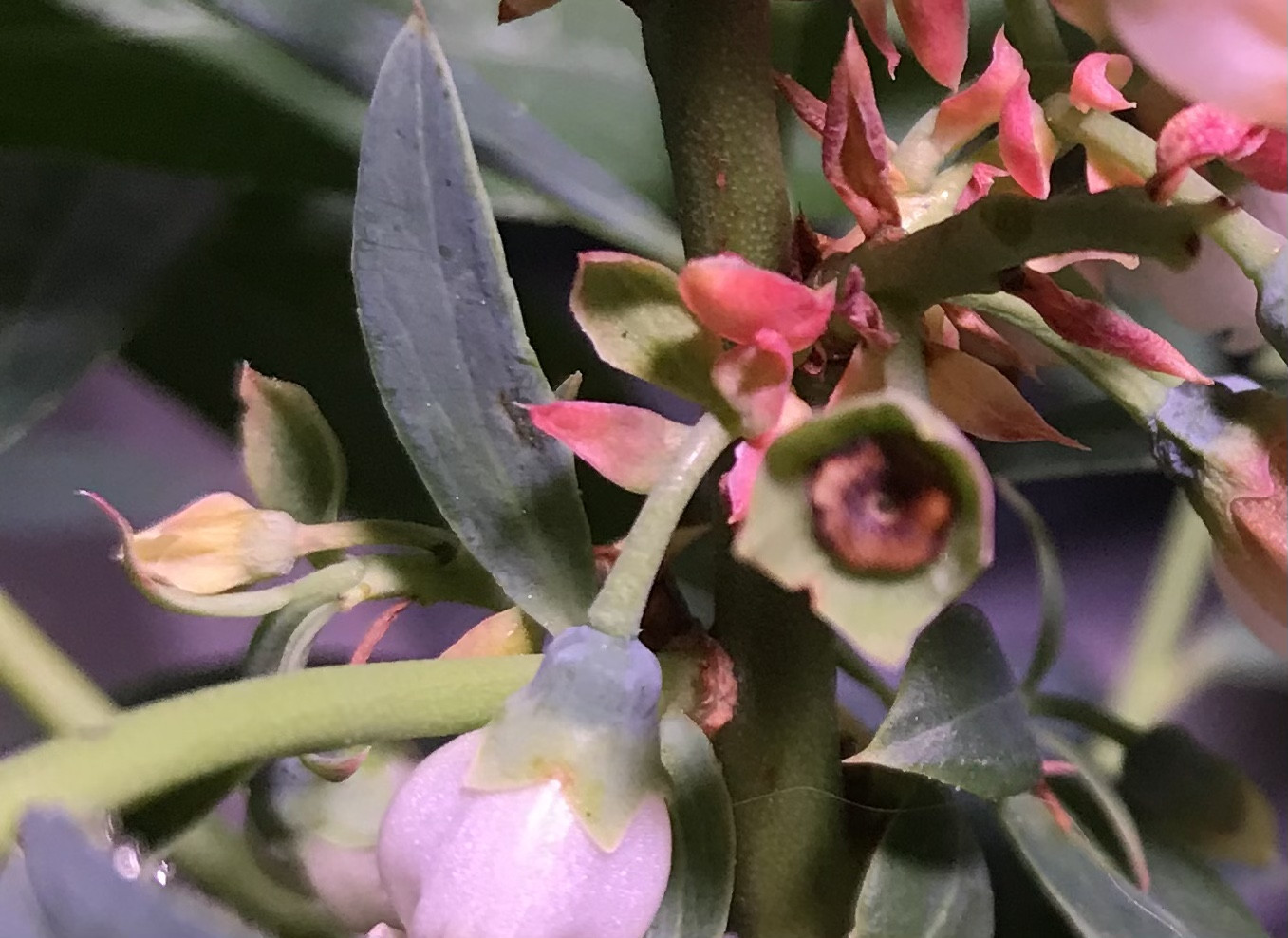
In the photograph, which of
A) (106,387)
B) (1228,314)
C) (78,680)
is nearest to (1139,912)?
(1228,314)

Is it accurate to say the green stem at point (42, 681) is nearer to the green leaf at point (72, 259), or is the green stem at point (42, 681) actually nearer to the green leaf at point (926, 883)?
the green leaf at point (72, 259)

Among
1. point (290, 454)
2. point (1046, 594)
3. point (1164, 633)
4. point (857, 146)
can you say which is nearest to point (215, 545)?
point (290, 454)

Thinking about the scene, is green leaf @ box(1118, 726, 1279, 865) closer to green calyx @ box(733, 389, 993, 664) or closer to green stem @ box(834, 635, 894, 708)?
green stem @ box(834, 635, 894, 708)

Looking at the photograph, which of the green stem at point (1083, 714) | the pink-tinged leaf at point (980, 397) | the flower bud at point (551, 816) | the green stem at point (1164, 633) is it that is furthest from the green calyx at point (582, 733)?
the green stem at point (1164, 633)

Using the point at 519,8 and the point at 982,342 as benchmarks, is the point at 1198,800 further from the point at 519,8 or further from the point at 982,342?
the point at 519,8

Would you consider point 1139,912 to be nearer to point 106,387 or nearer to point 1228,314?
point 1228,314

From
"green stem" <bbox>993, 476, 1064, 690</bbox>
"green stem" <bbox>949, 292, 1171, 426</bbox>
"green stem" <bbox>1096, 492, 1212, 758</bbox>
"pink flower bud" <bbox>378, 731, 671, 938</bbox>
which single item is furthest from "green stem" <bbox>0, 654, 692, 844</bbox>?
"green stem" <bbox>1096, 492, 1212, 758</bbox>
